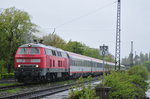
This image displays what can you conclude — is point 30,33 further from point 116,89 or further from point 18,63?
point 116,89

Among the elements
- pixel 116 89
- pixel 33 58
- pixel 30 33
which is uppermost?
pixel 30 33

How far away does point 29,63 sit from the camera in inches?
1182

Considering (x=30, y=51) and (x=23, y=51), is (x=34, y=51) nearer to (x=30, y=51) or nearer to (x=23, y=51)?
(x=30, y=51)

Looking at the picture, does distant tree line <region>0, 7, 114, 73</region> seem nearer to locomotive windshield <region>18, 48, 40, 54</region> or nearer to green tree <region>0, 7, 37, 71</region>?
green tree <region>0, 7, 37, 71</region>

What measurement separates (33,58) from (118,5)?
46.4ft

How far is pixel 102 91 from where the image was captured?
15484mm

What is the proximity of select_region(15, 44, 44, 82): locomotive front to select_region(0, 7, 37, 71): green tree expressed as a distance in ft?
87.4

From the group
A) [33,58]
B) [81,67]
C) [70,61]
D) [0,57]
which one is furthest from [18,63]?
[0,57]

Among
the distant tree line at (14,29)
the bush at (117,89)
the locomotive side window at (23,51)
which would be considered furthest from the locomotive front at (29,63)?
the distant tree line at (14,29)

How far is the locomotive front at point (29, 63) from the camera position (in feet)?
97.0

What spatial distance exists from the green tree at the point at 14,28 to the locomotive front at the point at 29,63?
26647mm

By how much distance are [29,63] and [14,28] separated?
3356cm

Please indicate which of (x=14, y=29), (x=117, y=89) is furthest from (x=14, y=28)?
(x=117, y=89)

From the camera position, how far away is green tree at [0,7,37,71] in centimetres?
5941
